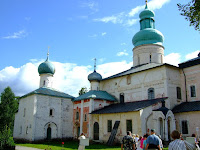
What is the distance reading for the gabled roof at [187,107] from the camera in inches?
715

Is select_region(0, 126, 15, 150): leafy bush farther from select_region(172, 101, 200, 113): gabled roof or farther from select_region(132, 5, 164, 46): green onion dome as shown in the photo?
select_region(132, 5, 164, 46): green onion dome

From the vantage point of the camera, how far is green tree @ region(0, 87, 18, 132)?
3653cm

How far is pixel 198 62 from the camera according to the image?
20.2 metres

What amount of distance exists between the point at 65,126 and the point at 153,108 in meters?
12.5

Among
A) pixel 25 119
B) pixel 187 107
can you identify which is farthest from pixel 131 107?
pixel 25 119

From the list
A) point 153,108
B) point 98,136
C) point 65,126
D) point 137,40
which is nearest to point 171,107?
point 153,108

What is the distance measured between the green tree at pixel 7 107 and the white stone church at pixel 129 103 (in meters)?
10.1

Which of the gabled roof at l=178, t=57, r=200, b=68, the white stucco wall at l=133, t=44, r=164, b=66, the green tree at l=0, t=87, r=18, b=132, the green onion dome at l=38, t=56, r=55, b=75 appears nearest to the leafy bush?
the green onion dome at l=38, t=56, r=55, b=75

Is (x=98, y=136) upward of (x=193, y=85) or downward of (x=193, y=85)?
downward

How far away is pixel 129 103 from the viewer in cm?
2309

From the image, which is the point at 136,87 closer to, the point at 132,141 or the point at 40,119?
the point at 40,119

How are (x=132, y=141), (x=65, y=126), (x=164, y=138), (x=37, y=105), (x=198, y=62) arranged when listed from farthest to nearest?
1. (x=65, y=126)
2. (x=37, y=105)
3. (x=198, y=62)
4. (x=164, y=138)
5. (x=132, y=141)

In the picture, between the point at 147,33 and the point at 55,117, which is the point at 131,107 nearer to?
the point at 55,117

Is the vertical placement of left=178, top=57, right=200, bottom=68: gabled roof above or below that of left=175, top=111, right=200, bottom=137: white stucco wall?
above
